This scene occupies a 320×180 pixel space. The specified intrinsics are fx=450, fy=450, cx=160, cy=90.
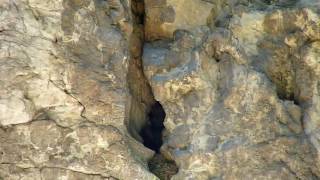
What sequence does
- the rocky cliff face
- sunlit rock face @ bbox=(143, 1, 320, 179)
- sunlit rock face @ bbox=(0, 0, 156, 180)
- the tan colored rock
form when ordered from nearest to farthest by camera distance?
sunlit rock face @ bbox=(0, 0, 156, 180) → the rocky cliff face → sunlit rock face @ bbox=(143, 1, 320, 179) → the tan colored rock

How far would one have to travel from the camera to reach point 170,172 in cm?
645

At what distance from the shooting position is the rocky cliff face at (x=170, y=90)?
5.75 meters

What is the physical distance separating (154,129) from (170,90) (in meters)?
1.05

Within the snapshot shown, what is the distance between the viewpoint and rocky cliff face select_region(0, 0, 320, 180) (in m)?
5.75

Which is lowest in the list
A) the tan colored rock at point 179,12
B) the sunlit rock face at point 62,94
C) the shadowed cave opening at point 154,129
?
the shadowed cave opening at point 154,129

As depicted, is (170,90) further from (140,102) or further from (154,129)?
(154,129)

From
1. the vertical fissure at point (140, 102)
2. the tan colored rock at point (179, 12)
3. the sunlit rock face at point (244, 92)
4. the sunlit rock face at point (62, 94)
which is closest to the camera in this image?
the sunlit rock face at point (62, 94)

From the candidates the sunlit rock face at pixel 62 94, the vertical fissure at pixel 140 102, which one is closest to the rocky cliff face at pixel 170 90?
the sunlit rock face at pixel 62 94

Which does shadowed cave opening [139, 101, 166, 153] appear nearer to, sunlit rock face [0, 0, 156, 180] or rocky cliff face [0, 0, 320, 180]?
rocky cliff face [0, 0, 320, 180]

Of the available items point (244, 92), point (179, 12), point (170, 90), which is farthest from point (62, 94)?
point (244, 92)

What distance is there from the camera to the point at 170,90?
250 inches

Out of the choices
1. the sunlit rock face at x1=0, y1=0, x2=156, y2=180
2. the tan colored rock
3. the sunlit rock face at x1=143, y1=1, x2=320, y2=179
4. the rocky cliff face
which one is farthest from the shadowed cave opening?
the tan colored rock

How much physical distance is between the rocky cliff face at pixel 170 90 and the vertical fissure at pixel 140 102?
0.56ft

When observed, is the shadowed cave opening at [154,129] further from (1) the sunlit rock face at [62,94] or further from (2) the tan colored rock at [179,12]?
(2) the tan colored rock at [179,12]
